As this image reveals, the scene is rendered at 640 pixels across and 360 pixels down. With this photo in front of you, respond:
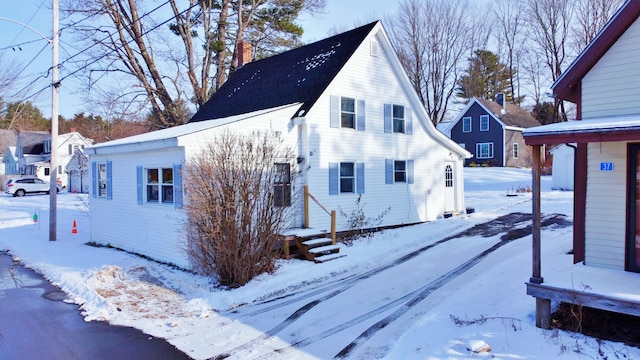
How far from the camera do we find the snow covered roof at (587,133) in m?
5.52

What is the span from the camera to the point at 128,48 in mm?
24312

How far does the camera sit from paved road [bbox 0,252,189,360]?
19.5 feet

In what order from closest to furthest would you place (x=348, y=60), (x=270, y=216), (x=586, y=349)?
(x=586, y=349), (x=270, y=216), (x=348, y=60)

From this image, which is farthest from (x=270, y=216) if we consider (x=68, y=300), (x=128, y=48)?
(x=128, y=48)

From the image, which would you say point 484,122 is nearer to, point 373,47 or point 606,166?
point 373,47

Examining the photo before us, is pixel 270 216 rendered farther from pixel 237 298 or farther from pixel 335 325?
pixel 335 325

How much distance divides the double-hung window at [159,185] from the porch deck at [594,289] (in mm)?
8717

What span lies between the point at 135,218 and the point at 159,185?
5.82 feet

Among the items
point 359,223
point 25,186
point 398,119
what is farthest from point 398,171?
point 25,186

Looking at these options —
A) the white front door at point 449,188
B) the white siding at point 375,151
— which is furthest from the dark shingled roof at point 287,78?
the white front door at point 449,188

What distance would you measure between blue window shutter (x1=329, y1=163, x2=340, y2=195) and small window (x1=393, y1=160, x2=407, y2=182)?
2765mm

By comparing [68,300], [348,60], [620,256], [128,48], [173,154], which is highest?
[128,48]

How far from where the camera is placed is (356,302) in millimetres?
7730

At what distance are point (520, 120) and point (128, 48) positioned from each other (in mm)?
32755
